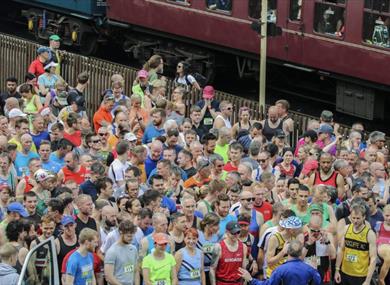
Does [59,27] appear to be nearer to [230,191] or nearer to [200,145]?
[200,145]

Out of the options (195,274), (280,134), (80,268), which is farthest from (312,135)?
(80,268)

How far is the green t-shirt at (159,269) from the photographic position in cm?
1418

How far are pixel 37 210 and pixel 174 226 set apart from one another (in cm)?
162

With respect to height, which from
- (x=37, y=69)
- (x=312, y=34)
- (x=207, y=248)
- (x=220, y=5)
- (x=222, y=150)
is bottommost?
(x=207, y=248)

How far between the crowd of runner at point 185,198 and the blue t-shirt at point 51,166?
0.07 feet

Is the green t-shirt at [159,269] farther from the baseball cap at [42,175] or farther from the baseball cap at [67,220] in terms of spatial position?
the baseball cap at [42,175]

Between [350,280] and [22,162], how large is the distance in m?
4.50

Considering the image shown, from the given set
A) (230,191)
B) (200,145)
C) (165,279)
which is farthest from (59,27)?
(165,279)

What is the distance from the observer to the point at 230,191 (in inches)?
638

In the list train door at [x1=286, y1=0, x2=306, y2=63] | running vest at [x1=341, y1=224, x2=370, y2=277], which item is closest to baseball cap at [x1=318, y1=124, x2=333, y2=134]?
running vest at [x1=341, y1=224, x2=370, y2=277]

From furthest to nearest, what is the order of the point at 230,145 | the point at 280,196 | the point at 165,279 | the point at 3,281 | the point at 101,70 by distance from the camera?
the point at 101,70 → the point at 230,145 → the point at 280,196 → the point at 165,279 → the point at 3,281

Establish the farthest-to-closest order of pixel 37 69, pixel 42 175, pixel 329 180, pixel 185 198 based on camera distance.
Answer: pixel 37 69, pixel 329 180, pixel 42 175, pixel 185 198

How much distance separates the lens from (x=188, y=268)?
14562 millimetres

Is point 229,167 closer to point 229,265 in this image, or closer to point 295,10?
point 229,265
